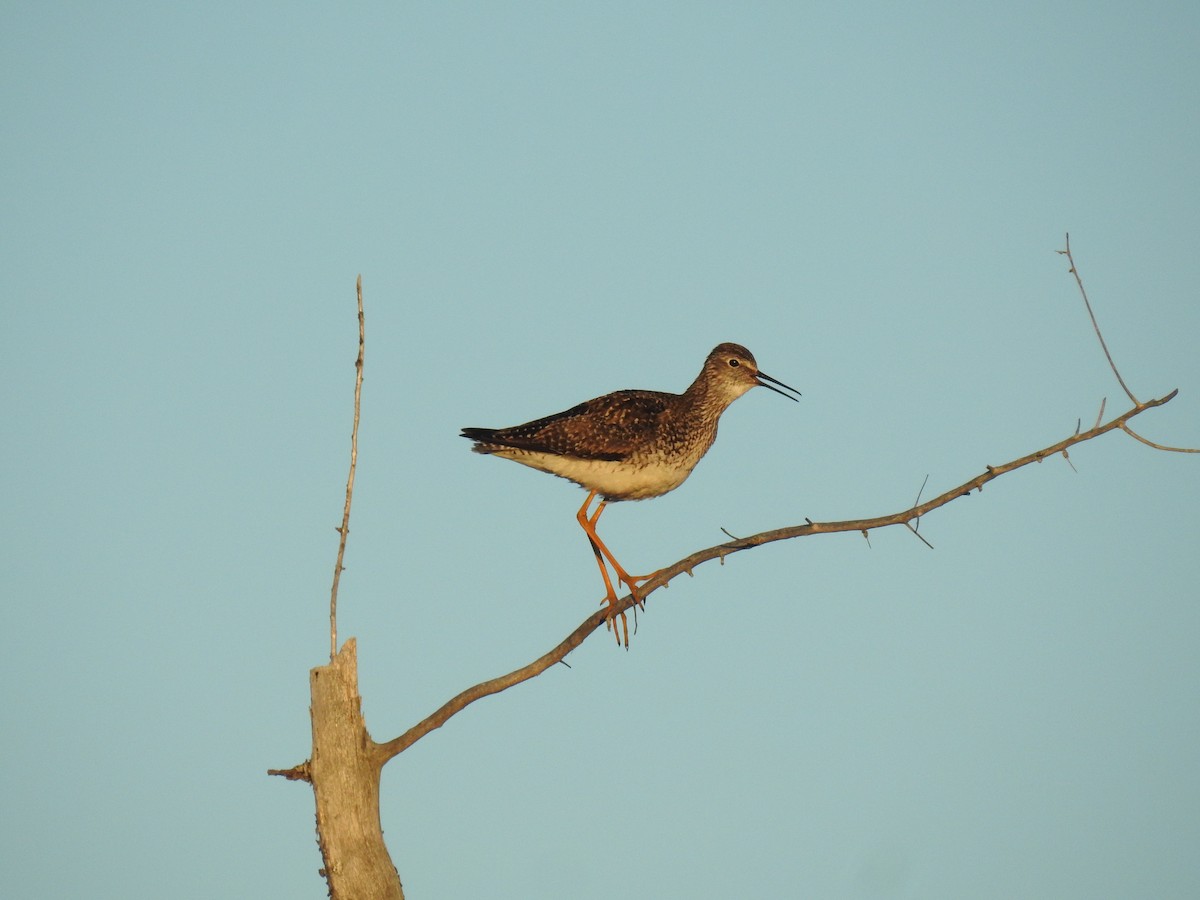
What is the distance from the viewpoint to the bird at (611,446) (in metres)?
12.8

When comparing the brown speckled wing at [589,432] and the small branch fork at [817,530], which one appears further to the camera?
the brown speckled wing at [589,432]

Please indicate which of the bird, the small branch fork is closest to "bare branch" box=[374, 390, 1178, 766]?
the small branch fork

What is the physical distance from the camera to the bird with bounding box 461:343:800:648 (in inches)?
503

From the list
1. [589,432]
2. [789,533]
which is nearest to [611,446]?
[589,432]

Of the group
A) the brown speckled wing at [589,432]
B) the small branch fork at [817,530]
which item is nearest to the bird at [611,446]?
the brown speckled wing at [589,432]

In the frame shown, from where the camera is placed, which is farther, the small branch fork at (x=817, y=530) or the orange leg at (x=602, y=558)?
the orange leg at (x=602, y=558)

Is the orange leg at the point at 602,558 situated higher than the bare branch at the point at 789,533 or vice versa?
the orange leg at the point at 602,558

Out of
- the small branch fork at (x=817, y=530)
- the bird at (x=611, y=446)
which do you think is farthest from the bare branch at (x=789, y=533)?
the bird at (x=611, y=446)

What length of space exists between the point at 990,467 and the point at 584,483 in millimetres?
6043

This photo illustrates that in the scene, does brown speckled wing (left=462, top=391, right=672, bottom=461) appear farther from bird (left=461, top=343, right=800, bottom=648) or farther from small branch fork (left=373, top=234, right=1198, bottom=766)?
small branch fork (left=373, top=234, right=1198, bottom=766)

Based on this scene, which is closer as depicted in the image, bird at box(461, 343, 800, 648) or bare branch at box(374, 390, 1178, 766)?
bare branch at box(374, 390, 1178, 766)

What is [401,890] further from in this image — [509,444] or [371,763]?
[509,444]

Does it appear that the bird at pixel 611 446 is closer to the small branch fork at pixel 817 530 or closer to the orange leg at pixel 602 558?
the orange leg at pixel 602 558

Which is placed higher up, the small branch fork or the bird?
the bird
